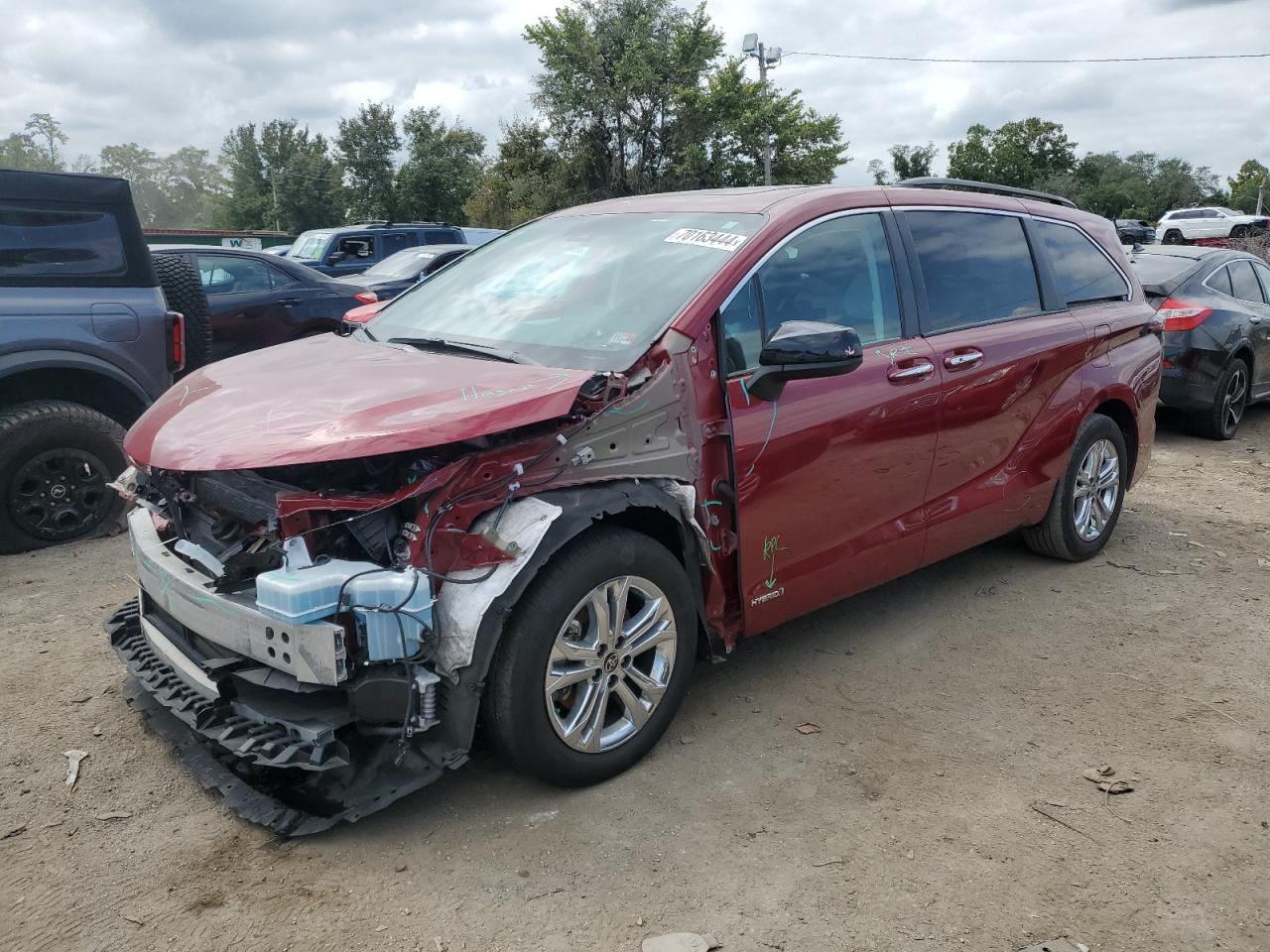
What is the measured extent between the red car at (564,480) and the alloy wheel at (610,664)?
10 millimetres

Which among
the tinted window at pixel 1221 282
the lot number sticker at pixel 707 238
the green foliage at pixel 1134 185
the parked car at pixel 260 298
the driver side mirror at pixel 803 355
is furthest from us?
the green foliage at pixel 1134 185

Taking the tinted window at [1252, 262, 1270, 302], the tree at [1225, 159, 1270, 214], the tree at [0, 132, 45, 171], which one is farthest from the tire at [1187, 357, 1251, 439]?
the tree at [0, 132, 45, 171]

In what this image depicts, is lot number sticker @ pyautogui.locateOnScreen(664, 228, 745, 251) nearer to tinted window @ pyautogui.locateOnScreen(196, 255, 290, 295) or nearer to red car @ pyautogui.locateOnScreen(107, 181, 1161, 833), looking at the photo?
red car @ pyautogui.locateOnScreen(107, 181, 1161, 833)

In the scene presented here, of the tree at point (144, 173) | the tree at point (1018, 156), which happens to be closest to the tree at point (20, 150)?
the tree at point (144, 173)

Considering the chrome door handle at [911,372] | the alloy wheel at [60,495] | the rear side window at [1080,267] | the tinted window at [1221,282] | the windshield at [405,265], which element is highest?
the windshield at [405,265]

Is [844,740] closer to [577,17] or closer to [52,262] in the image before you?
[52,262]

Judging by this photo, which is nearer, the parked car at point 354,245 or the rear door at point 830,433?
the rear door at point 830,433

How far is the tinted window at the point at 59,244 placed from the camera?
5328mm

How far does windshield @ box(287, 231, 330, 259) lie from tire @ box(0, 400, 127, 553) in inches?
432

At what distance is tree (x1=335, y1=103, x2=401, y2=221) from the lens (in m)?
46.8

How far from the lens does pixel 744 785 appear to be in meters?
3.15

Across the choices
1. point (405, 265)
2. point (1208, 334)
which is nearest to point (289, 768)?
point (1208, 334)

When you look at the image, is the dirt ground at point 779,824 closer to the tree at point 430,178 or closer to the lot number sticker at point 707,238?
the lot number sticker at point 707,238

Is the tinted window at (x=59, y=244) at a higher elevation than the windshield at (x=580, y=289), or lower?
higher
